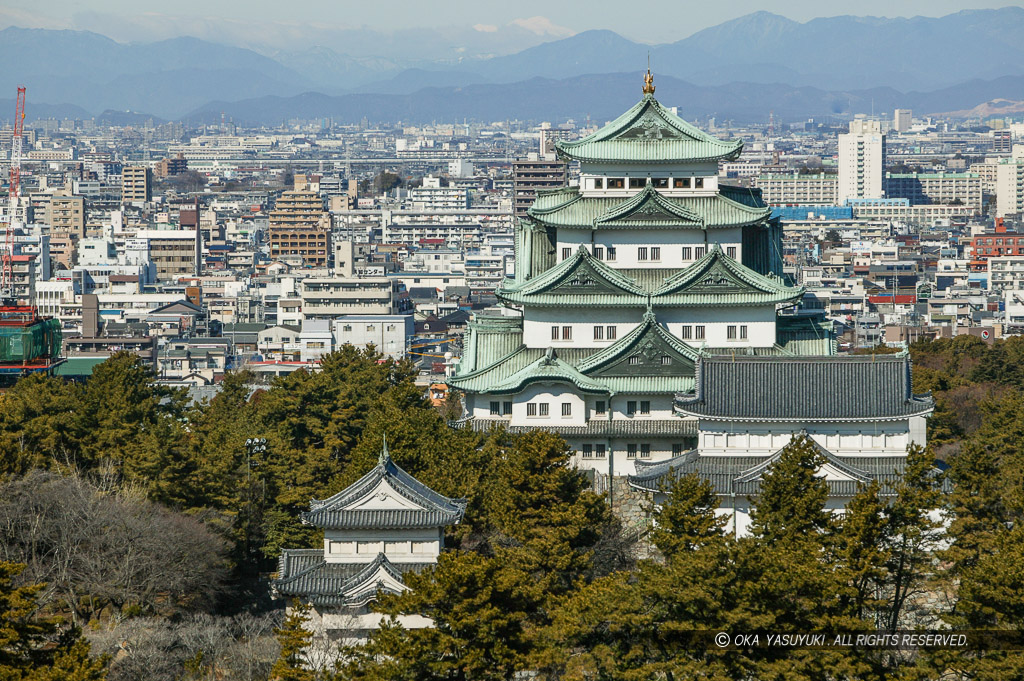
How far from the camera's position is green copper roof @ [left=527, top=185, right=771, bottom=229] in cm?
4541

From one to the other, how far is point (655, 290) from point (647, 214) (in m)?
2.20

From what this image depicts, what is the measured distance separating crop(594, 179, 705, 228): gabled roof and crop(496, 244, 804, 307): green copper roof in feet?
3.85

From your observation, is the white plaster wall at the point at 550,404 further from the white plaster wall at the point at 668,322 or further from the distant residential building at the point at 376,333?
the distant residential building at the point at 376,333

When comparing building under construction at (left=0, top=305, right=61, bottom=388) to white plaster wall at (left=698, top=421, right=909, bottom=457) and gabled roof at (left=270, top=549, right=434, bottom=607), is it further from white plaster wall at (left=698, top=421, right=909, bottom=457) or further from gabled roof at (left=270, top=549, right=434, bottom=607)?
white plaster wall at (left=698, top=421, right=909, bottom=457)

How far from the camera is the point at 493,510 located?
34.4 meters

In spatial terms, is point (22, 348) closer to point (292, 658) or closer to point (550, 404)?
point (550, 404)

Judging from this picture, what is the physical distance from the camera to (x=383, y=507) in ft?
108

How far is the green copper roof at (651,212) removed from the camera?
45.4 meters

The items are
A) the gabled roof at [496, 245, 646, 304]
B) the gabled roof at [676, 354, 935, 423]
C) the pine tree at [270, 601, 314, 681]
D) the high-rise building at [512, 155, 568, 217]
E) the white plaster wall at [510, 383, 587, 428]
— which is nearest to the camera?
the pine tree at [270, 601, 314, 681]

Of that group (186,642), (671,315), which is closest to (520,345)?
(671,315)

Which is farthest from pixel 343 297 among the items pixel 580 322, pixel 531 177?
pixel 531 177

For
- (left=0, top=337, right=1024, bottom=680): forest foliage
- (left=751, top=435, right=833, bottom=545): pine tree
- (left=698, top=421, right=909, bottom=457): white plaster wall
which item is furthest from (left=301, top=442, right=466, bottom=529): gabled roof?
(left=698, top=421, right=909, bottom=457): white plaster wall

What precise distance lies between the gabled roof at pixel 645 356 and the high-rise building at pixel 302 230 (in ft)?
381

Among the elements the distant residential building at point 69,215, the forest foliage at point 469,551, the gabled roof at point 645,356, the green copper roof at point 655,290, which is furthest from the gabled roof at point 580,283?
the distant residential building at point 69,215
